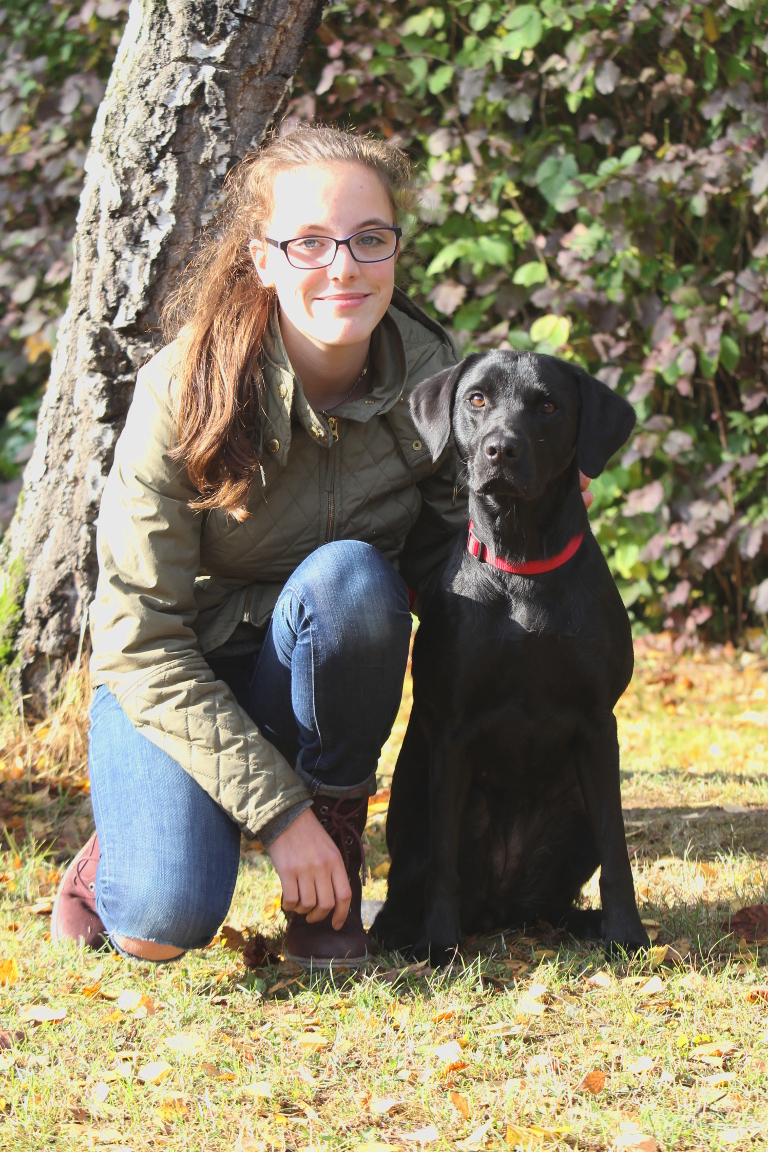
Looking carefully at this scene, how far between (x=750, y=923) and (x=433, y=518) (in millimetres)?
1153

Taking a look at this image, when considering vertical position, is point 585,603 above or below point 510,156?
below

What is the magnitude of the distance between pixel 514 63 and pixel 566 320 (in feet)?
4.31

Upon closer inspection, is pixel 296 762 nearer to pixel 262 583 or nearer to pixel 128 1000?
pixel 262 583

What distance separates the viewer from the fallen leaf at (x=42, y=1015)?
86.3 inches

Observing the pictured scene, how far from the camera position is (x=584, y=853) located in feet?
8.61

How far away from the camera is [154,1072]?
1.94 metres

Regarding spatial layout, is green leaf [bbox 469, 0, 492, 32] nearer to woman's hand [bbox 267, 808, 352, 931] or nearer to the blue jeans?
the blue jeans

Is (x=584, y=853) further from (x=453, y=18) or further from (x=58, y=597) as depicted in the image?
(x=453, y=18)

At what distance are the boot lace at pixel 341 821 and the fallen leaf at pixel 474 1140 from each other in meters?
0.79

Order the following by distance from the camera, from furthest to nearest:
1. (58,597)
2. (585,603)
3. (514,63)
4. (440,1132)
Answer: (514,63), (58,597), (585,603), (440,1132)

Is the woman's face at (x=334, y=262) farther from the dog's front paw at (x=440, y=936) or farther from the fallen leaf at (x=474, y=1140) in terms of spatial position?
the fallen leaf at (x=474, y=1140)

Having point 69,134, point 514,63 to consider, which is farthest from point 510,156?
point 69,134

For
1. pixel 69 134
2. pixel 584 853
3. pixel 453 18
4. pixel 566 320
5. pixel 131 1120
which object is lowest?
pixel 131 1120

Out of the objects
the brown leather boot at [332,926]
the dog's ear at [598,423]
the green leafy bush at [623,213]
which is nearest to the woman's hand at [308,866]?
the brown leather boot at [332,926]
